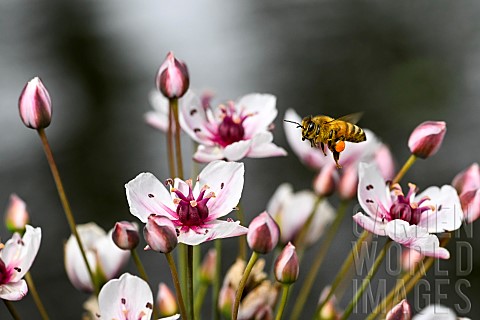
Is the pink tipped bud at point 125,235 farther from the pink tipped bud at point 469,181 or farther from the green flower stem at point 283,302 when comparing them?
the pink tipped bud at point 469,181

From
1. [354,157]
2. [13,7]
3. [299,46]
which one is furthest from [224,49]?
[354,157]

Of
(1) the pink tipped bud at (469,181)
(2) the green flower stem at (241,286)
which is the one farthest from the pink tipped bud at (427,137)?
(2) the green flower stem at (241,286)

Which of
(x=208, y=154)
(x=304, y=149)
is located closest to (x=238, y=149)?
(x=208, y=154)

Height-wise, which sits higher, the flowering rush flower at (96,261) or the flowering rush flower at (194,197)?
the flowering rush flower at (194,197)

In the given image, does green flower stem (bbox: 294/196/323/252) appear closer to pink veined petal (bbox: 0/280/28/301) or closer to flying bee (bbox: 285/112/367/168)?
flying bee (bbox: 285/112/367/168)

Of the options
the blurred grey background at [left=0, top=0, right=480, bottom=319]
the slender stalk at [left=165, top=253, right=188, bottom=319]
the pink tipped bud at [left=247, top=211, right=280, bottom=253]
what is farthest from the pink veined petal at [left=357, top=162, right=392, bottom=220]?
the blurred grey background at [left=0, top=0, right=480, bottom=319]
